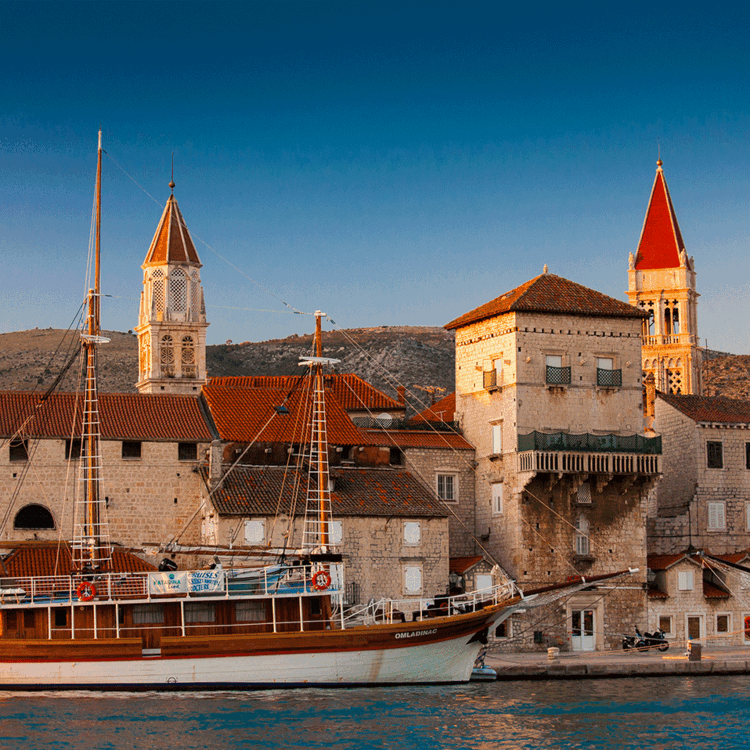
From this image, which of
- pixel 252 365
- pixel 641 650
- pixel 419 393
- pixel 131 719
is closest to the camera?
pixel 131 719

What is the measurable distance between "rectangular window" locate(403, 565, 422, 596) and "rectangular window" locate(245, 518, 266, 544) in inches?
240

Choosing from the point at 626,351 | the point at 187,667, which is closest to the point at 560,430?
the point at 626,351

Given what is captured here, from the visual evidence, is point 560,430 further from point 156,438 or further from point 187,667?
point 187,667

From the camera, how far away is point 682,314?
309 ft

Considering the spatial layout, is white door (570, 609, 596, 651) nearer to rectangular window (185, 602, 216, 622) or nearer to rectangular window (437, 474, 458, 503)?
rectangular window (437, 474, 458, 503)

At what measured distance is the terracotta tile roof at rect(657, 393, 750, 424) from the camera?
65.9m

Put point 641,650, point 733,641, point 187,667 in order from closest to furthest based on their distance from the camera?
1. point 187,667
2. point 641,650
3. point 733,641

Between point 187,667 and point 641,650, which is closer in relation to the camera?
point 187,667

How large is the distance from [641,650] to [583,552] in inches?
199

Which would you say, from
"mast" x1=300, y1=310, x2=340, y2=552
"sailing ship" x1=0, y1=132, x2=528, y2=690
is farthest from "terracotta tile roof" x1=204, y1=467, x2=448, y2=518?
"sailing ship" x1=0, y1=132, x2=528, y2=690

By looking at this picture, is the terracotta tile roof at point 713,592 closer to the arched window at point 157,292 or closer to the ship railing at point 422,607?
the ship railing at point 422,607

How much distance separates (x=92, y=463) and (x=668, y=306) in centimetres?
5233

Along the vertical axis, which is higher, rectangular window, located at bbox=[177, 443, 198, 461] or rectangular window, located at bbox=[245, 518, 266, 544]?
rectangular window, located at bbox=[177, 443, 198, 461]

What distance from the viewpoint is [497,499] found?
59.4 m
